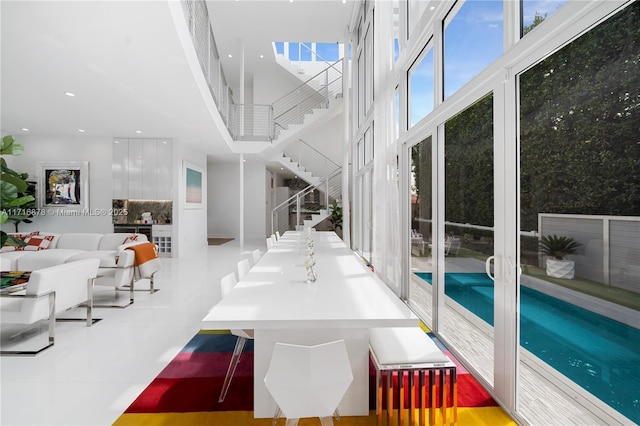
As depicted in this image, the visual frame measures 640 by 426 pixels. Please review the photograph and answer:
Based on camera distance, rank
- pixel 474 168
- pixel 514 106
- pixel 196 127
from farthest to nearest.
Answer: pixel 196 127 → pixel 474 168 → pixel 514 106

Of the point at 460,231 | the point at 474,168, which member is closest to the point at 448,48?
the point at 474,168

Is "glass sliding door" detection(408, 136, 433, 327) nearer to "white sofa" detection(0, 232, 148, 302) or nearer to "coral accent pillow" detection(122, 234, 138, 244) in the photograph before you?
"white sofa" detection(0, 232, 148, 302)

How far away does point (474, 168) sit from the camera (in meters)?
2.65

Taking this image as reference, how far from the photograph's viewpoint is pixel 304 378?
55.9 inches

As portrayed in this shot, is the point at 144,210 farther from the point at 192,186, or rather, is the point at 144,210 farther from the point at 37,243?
the point at 37,243

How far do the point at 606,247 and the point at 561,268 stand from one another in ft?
1.00

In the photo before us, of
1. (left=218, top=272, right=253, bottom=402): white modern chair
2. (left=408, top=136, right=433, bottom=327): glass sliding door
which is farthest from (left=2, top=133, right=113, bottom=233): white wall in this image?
(left=408, top=136, right=433, bottom=327): glass sliding door

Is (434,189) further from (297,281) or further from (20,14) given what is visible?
(20,14)

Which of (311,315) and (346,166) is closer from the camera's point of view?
(311,315)

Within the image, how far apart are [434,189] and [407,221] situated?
106 centimetres

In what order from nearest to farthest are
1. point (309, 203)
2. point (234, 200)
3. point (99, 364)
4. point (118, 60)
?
point (99, 364)
point (118, 60)
point (309, 203)
point (234, 200)

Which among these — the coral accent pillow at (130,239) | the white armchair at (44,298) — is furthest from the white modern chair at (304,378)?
the coral accent pillow at (130,239)

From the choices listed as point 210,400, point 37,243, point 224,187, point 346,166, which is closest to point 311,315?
point 210,400

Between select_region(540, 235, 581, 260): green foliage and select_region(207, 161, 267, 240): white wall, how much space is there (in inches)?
434
